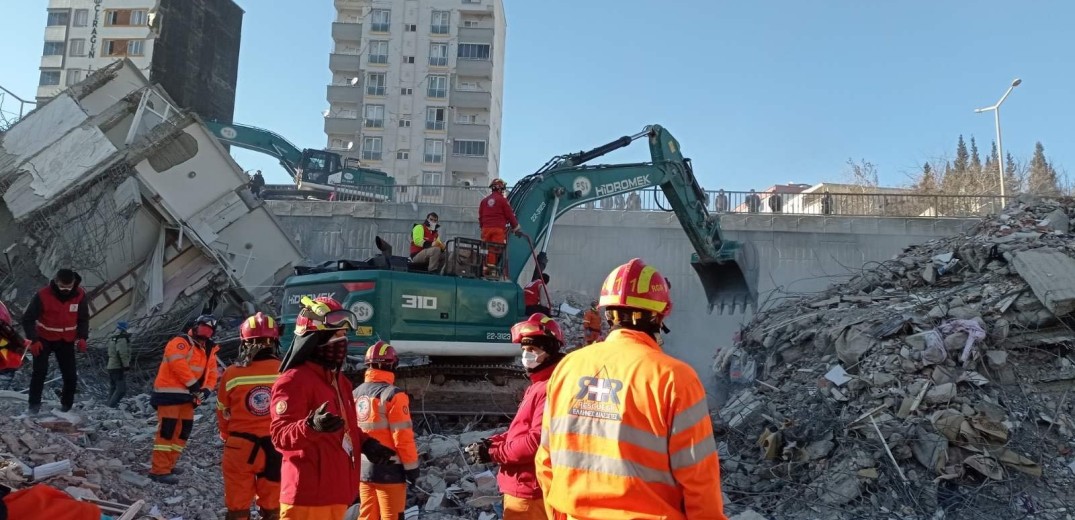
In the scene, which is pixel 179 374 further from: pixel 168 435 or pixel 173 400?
pixel 168 435

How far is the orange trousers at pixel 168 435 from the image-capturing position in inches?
247

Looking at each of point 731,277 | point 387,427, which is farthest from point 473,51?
point 387,427

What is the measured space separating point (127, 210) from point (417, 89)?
34444 mm

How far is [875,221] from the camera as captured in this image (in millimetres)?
20422

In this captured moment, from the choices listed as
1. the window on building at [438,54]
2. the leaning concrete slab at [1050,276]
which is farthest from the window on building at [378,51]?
the leaning concrete slab at [1050,276]

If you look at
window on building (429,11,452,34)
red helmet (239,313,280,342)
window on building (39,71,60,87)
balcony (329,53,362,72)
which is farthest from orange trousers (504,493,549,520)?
window on building (39,71,60,87)

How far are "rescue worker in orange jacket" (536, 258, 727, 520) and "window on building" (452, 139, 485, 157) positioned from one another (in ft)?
143

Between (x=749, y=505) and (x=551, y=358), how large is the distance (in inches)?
138

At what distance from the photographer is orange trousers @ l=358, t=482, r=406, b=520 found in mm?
4465

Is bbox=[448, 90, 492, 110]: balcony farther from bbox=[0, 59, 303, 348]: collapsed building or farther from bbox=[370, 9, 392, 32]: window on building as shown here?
bbox=[0, 59, 303, 348]: collapsed building

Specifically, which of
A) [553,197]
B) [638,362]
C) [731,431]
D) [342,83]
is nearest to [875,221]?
[553,197]

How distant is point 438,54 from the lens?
4631 cm

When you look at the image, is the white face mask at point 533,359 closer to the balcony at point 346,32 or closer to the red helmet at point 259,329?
the red helmet at point 259,329

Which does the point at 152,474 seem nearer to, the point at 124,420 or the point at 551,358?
the point at 124,420
